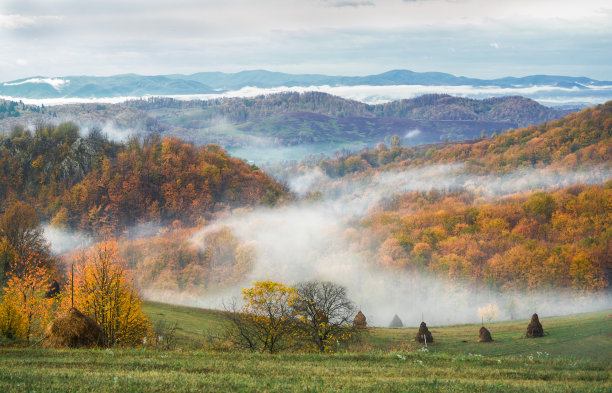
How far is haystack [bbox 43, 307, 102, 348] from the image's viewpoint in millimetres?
32312

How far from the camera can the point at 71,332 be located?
32.6m

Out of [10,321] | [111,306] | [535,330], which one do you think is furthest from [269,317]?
[535,330]

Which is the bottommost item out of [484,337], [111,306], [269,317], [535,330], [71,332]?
[484,337]

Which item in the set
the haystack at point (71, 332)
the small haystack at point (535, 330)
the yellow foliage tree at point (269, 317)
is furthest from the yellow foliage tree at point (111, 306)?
the small haystack at point (535, 330)

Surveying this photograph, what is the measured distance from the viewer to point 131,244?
635ft

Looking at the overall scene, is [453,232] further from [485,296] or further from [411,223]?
[485,296]

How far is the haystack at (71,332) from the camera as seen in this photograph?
32.3 m

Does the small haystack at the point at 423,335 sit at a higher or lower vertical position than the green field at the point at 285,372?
lower

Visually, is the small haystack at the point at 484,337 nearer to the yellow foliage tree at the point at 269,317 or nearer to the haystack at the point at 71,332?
the yellow foliage tree at the point at 269,317

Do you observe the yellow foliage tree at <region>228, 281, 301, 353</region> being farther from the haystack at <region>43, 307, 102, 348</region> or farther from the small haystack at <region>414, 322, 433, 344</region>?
the small haystack at <region>414, 322, 433, 344</region>

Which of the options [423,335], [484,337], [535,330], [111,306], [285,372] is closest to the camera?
[285,372]

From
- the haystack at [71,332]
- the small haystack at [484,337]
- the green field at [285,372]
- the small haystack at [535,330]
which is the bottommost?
the small haystack at [484,337]

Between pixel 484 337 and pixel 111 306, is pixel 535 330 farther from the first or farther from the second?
pixel 111 306

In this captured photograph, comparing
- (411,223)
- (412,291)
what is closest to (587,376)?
(412,291)
